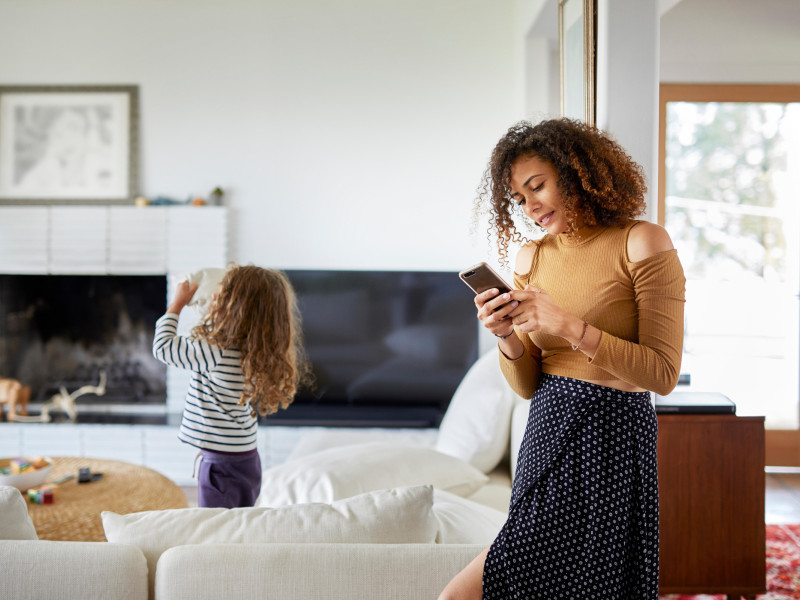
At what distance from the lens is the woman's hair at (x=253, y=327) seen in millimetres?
2111

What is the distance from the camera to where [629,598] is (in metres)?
1.30

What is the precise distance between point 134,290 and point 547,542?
11.1 ft

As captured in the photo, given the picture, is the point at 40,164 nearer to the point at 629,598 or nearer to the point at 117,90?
the point at 117,90

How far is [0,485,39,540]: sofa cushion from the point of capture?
4.31 feet

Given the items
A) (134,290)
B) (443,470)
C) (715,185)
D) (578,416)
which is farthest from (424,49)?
(578,416)

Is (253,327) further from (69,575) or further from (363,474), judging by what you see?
(69,575)

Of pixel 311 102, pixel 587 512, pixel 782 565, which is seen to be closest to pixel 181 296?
pixel 587 512

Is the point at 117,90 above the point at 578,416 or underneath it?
above

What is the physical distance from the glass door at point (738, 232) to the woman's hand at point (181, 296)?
2920 mm

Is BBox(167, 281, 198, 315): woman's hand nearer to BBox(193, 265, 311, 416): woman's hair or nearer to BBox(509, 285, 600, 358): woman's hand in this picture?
BBox(193, 265, 311, 416): woman's hair

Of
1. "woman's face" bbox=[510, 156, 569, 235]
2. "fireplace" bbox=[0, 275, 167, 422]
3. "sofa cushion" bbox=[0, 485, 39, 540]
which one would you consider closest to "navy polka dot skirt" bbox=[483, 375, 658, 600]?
"woman's face" bbox=[510, 156, 569, 235]

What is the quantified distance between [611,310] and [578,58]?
4.22 ft

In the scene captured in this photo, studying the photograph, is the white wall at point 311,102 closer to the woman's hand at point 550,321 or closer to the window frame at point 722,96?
the window frame at point 722,96

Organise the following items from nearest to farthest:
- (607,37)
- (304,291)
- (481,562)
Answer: (481,562), (607,37), (304,291)
